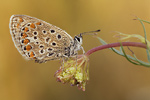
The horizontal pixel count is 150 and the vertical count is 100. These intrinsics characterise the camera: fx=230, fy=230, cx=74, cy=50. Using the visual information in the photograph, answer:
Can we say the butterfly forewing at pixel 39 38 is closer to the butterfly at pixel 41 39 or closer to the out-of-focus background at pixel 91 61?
the butterfly at pixel 41 39

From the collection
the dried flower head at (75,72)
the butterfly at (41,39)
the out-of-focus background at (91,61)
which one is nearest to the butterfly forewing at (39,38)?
the butterfly at (41,39)

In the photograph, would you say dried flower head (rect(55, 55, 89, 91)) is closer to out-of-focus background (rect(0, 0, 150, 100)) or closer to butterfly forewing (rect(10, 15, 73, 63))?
butterfly forewing (rect(10, 15, 73, 63))

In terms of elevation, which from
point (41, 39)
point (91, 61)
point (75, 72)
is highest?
point (41, 39)

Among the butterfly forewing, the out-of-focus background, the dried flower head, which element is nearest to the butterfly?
the butterfly forewing

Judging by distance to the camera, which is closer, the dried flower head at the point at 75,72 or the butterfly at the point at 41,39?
the dried flower head at the point at 75,72

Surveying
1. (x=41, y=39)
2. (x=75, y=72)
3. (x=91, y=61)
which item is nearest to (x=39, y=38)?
(x=41, y=39)

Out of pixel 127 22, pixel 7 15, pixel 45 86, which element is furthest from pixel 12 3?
pixel 127 22

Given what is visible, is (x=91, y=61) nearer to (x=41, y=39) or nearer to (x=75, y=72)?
(x=41, y=39)
